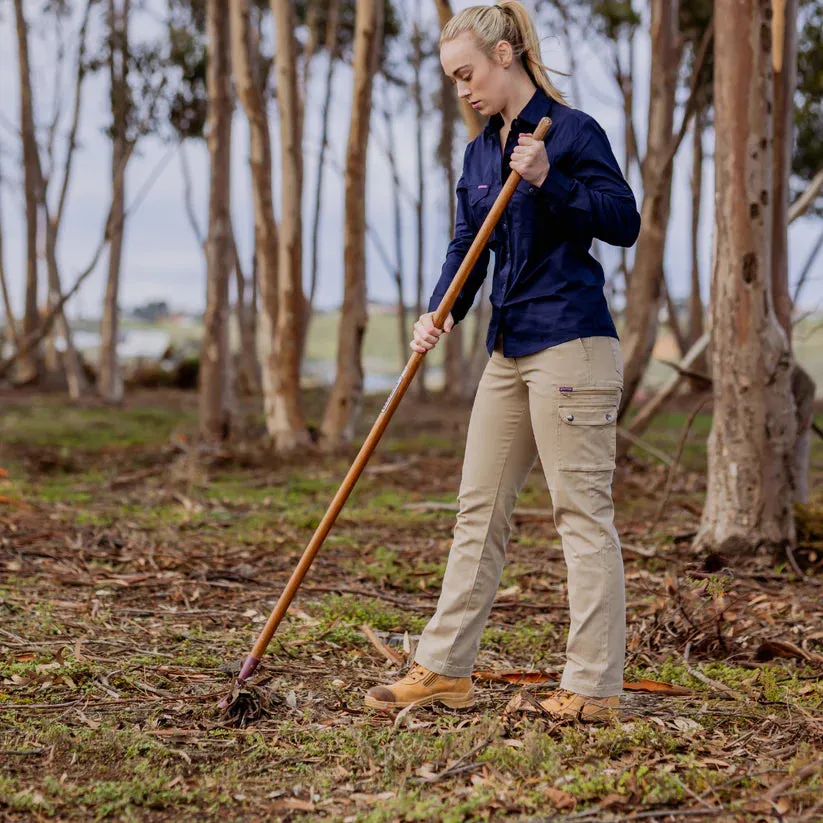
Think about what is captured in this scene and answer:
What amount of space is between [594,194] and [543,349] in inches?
18.0

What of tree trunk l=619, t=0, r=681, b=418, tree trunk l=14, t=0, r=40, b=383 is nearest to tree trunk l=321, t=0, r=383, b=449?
tree trunk l=619, t=0, r=681, b=418

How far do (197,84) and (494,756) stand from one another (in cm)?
1525

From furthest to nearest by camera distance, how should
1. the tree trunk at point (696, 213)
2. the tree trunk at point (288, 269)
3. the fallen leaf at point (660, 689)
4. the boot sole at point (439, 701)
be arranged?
the tree trunk at point (696, 213)
the tree trunk at point (288, 269)
the fallen leaf at point (660, 689)
the boot sole at point (439, 701)

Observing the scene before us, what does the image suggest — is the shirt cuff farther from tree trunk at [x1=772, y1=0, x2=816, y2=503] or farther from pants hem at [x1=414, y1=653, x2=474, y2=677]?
tree trunk at [x1=772, y1=0, x2=816, y2=503]

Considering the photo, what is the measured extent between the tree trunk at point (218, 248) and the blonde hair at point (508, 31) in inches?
301

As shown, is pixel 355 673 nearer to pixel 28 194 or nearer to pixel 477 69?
pixel 477 69

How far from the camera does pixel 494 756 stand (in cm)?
286

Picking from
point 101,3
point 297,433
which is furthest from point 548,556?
point 101,3

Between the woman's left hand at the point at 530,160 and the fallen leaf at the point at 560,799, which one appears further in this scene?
the woman's left hand at the point at 530,160

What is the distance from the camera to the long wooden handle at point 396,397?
2957 millimetres

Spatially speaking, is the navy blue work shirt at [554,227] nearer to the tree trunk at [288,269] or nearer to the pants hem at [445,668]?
the pants hem at [445,668]

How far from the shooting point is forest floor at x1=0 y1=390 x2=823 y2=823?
266 cm

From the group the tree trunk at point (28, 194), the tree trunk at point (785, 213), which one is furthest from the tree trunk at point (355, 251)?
the tree trunk at point (28, 194)

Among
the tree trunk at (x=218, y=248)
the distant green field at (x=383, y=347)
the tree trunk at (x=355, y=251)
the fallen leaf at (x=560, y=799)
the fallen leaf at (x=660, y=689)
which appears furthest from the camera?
the distant green field at (x=383, y=347)
